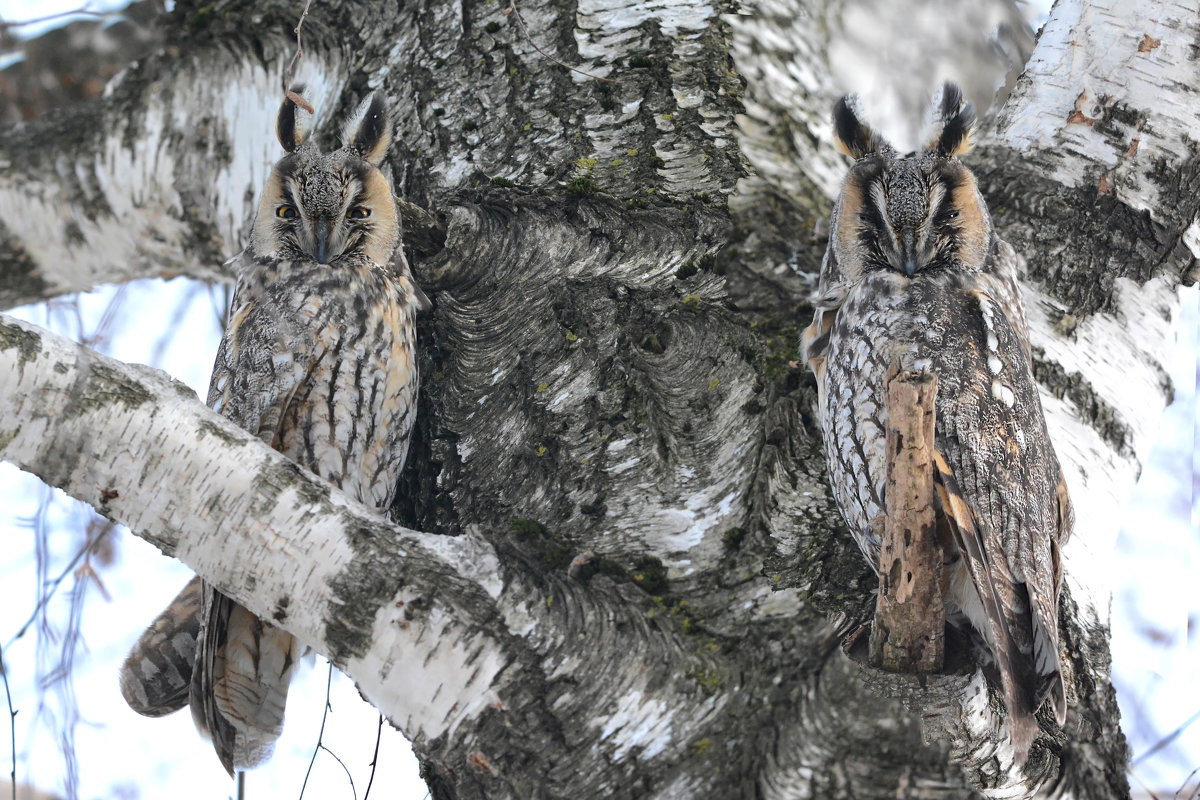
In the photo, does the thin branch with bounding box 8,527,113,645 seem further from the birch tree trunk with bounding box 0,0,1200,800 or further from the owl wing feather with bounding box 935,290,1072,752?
the owl wing feather with bounding box 935,290,1072,752

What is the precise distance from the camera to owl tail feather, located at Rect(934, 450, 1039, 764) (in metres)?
1.43

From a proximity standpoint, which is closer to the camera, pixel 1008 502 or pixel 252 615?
pixel 1008 502

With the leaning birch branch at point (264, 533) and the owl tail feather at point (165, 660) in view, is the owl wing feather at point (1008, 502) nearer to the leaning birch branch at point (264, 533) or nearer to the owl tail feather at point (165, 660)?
the leaning birch branch at point (264, 533)

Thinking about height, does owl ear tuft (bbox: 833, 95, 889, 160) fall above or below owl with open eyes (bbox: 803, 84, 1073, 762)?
above

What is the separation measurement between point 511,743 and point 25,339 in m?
0.85

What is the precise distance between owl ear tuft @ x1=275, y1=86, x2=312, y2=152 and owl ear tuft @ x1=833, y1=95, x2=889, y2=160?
1.12 m

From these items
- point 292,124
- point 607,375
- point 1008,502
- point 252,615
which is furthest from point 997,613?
point 292,124

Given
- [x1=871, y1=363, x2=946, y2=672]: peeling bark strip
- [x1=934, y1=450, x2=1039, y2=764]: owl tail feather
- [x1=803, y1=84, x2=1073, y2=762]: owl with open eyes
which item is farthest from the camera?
[x1=803, y1=84, x2=1073, y2=762]: owl with open eyes

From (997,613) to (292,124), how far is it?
1694mm

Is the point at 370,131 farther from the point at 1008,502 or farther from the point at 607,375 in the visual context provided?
the point at 1008,502

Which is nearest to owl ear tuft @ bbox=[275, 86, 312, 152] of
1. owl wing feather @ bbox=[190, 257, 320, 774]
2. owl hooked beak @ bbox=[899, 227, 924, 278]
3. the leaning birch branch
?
owl wing feather @ bbox=[190, 257, 320, 774]

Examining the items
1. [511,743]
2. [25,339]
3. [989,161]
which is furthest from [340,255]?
[989,161]

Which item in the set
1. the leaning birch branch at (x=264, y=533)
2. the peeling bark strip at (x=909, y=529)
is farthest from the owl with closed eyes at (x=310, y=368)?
the peeling bark strip at (x=909, y=529)

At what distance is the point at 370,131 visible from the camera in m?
2.12
